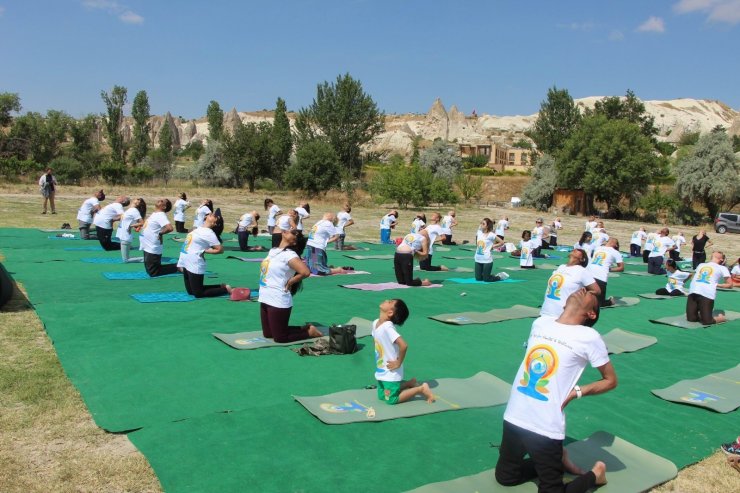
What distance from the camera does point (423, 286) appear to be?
12703 millimetres

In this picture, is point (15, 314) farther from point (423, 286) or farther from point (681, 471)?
point (681, 471)

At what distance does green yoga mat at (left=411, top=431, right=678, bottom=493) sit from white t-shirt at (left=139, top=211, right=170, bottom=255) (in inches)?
350

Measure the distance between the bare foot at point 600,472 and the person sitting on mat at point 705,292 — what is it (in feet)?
23.1

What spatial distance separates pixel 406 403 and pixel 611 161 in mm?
41896

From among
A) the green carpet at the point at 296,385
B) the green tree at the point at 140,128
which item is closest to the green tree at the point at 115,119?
the green tree at the point at 140,128

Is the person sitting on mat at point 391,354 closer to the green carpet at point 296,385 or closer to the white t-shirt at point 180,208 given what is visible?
the green carpet at point 296,385

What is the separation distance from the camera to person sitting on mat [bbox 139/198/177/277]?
11.8 meters

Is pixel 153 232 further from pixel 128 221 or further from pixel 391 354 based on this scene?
pixel 391 354

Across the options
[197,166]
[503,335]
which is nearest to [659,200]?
[197,166]

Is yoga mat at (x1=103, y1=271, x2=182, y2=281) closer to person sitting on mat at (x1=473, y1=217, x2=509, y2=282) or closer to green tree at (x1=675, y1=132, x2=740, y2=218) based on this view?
person sitting on mat at (x1=473, y1=217, x2=509, y2=282)

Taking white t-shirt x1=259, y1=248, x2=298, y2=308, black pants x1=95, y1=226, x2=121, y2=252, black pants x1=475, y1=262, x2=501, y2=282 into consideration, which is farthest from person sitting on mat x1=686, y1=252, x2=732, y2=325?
black pants x1=95, y1=226, x2=121, y2=252

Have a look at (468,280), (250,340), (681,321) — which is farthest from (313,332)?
(468,280)

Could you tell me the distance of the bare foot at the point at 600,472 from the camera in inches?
170

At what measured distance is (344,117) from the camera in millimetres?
60438
